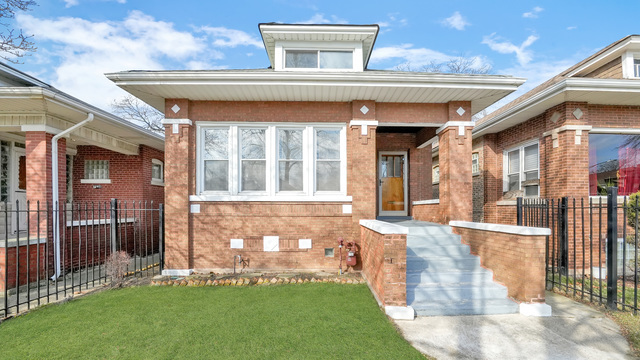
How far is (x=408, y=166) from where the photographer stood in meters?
9.67

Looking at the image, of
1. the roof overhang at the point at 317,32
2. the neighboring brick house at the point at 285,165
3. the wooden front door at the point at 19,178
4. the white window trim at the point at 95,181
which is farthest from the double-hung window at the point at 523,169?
the wooden front door at the point at 19,178

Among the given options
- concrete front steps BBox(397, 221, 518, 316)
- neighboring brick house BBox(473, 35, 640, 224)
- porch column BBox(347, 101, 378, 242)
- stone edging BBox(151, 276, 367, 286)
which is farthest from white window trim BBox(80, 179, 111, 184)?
neighboring brick house BBox(473, 35, 640, 224)

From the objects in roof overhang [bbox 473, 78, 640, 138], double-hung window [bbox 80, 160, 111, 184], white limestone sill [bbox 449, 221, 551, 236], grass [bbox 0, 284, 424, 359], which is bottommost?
grass [bbox 0, 284, 424, 359]

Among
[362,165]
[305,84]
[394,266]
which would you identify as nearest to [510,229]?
[394,266]

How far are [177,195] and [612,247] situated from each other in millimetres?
8210

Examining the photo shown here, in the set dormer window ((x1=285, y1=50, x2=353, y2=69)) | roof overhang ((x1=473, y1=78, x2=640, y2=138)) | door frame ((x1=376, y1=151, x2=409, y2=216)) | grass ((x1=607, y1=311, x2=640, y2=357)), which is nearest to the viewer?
grass ((x1=607, y1=311, x2=640, y2=357))

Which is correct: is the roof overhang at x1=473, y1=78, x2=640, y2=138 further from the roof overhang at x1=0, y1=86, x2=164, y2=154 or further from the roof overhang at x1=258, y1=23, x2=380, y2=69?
the roof overhang at x1=0, y1=86, x2=164, y2=154

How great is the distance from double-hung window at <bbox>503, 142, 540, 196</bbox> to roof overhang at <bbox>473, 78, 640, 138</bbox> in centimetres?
127

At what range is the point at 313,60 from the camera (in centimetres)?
784

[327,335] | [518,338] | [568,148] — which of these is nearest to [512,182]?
[568,148]

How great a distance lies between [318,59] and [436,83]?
318 cm

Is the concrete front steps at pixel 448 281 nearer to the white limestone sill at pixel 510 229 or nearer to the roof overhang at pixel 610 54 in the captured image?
the white limestone sill at pixel 510 229

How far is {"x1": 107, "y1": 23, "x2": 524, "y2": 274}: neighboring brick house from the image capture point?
6.68 meters

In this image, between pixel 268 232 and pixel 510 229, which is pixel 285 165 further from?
pixel 510 229
